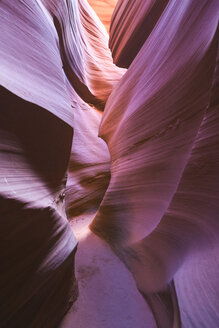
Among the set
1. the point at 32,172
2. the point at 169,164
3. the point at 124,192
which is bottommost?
the point at 124,192

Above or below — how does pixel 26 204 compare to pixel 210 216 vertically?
below

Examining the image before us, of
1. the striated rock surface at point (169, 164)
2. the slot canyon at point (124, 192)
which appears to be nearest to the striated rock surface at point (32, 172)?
the slot canyon at point (124, 192)

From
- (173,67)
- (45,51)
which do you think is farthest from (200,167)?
(45,51)

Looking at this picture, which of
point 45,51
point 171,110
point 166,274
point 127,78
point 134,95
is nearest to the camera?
point 166,274

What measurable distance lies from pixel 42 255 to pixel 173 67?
1.26 meters

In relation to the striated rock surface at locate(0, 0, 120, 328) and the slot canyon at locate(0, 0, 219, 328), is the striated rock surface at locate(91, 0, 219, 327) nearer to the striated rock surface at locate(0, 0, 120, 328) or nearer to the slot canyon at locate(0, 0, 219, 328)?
the slot canyon at locate(0, 0, 219, 328)

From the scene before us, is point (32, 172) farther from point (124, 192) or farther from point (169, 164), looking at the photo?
point (124, 192)

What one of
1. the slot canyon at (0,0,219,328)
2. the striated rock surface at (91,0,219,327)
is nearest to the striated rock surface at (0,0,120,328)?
the slot canyon at (0,0,219,328)

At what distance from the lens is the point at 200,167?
0.96 m

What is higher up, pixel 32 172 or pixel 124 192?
pixel 32 172

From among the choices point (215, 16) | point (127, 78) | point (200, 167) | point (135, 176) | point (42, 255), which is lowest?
point (42, 255)

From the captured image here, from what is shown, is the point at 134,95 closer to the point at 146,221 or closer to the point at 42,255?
the point at 146,221

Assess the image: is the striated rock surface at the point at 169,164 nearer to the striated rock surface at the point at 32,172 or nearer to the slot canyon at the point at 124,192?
the slot canyon at the point at 124,192

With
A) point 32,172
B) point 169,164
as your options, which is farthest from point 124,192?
point 32,172
